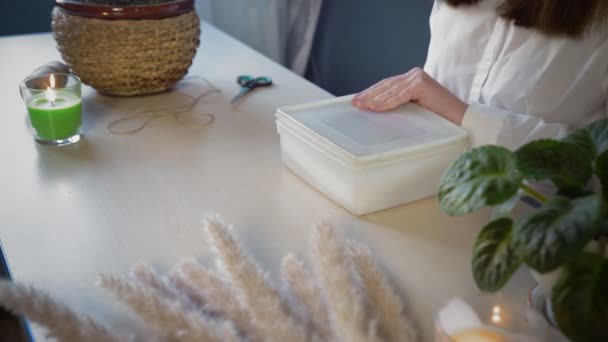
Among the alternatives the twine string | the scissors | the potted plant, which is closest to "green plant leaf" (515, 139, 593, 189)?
the potted plant

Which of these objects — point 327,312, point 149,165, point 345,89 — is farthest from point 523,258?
Answer: point 345,89

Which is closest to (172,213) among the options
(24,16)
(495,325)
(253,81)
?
(495,325)

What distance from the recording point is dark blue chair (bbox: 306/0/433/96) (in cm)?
172

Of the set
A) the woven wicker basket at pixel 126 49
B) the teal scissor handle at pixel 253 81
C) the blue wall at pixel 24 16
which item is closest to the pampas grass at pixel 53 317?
the woven wicker basket at pixel 126 49

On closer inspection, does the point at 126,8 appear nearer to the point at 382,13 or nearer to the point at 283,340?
the point at 283,340

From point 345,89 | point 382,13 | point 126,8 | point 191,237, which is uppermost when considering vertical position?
point 126,8

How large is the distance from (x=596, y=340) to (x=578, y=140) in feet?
0.63

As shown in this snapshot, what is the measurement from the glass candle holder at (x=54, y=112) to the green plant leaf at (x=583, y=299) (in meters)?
0.79

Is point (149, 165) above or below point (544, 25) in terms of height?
below

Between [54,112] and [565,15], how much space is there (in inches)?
31.7

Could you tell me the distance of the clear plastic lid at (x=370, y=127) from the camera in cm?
75

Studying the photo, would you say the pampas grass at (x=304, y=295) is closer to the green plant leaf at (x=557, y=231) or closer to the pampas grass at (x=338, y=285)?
the pampas grass at (x=338, y=285)

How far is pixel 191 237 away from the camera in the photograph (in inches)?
27.9

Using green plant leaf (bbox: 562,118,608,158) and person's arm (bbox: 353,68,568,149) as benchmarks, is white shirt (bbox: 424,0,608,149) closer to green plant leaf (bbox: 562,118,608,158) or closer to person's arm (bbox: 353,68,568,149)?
person's arm (bbox: 353,68,568,149)
